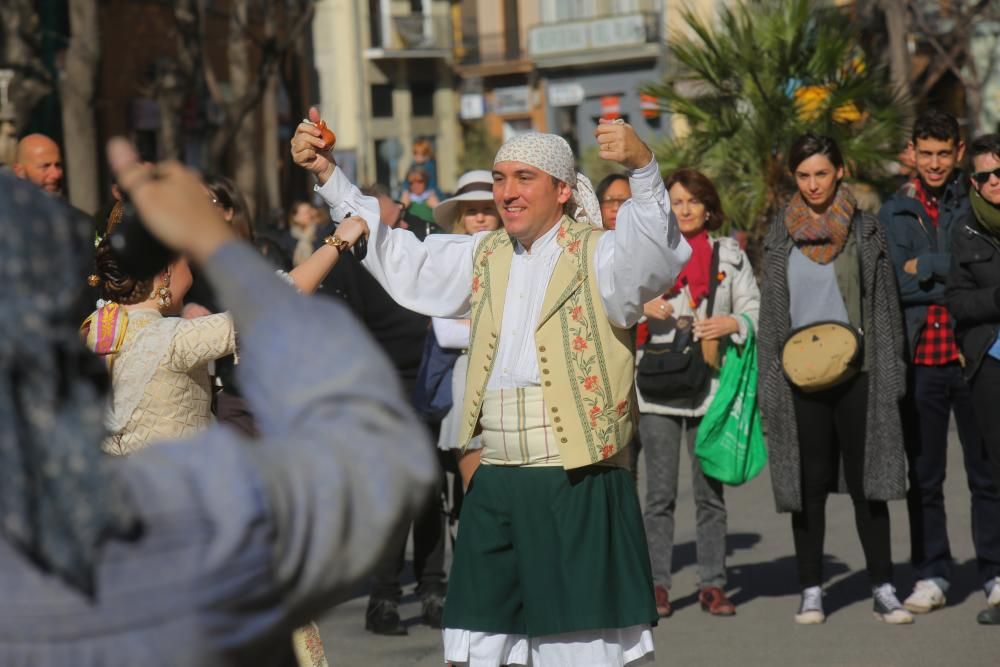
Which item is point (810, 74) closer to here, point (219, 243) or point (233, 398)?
point (233, 398)

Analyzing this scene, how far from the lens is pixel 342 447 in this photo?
5.60 ft

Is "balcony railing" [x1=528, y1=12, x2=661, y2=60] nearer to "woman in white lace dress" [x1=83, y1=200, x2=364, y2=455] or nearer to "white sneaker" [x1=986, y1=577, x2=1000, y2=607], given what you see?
"white sneaker" [x1=986, y1=577, x2=1000, y2=607]

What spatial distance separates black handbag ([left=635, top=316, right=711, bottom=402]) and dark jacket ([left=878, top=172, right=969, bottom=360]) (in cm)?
92

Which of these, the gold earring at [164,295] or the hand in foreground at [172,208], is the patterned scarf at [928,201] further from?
the hand in foreground at [172,208]

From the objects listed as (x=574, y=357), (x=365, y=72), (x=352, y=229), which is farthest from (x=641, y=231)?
(x=365, y=72)

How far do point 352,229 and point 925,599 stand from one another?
378cm

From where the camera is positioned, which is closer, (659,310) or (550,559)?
(550,559)

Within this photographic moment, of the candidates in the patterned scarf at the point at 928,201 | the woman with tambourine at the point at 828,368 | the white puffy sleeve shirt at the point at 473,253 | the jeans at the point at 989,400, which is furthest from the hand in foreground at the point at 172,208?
the patterned scarf at the point at 928,201

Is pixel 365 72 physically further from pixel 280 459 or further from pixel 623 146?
pixel 280 459

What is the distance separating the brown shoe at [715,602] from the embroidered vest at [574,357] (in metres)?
2.68

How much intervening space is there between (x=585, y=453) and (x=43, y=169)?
3.70m

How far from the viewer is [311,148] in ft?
16.0

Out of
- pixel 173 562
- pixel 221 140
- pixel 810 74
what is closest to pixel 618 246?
pixel 173 562

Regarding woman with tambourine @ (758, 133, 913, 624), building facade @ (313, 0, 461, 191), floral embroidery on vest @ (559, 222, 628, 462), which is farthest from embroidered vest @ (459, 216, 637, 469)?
building facade @ (313, 0, 461, 191)
